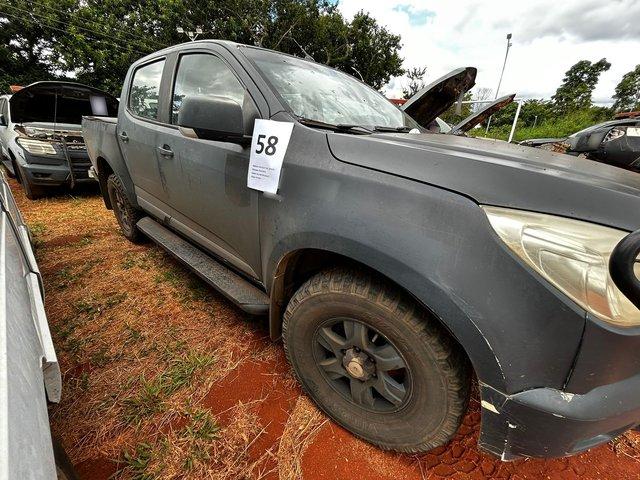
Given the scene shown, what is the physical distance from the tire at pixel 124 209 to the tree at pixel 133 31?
1558 centimetres

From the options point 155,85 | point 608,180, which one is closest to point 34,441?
point 608,180

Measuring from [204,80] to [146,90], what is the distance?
94 centimetres

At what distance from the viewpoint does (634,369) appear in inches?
32.3

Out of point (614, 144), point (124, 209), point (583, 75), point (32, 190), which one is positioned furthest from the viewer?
point (583, 75)

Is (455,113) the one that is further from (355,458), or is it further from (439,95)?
(355,458)

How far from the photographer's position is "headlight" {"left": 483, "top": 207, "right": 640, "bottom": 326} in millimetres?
756

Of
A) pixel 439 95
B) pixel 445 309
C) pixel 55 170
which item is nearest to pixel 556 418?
pixel 445 309

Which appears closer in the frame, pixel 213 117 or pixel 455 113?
pixel 213 117

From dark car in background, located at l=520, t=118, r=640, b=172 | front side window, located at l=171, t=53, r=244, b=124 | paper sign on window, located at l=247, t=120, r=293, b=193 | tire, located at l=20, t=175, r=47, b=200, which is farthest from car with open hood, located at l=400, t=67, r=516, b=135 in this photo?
tire, located at l=20, t=175, r=47, b=200

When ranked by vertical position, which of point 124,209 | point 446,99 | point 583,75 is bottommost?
point 124,209

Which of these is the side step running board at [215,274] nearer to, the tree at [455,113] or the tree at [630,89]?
the tree at [455,113]

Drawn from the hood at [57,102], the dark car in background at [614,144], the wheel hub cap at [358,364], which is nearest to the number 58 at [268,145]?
the wheel hub cap at [358,364]

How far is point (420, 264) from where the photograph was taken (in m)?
0.92

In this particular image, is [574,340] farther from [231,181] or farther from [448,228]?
[231,181]
